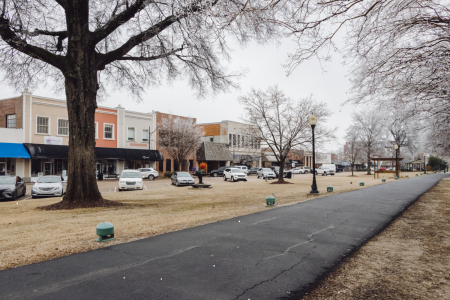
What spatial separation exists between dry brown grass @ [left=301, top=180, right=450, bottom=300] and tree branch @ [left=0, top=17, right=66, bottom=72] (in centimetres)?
1263

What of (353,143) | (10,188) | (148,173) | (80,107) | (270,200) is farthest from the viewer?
(353,143)

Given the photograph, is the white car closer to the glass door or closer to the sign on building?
the glass door

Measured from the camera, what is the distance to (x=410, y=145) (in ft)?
205

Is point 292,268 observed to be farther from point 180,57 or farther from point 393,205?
point 180,57

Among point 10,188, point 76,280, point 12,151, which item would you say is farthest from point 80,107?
point 12,151

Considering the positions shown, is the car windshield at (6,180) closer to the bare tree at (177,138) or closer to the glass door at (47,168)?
the glass door at (47,168)

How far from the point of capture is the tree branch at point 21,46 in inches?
448

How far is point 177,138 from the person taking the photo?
45.7 metres

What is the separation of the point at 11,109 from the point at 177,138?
68.2ft

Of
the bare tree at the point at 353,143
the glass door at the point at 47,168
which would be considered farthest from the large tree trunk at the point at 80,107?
the bare tree at the point at 353,143

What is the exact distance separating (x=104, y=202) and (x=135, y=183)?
11.8m

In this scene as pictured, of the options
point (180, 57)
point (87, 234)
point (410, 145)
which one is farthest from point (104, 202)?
point (410, 145)

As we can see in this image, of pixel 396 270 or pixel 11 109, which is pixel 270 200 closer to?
pixel 396 270

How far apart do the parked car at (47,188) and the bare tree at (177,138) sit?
83.9ft
